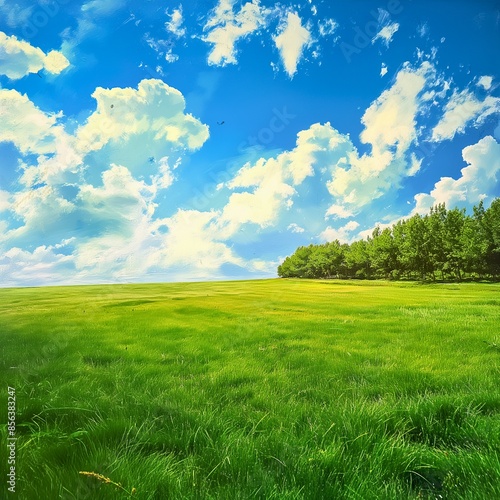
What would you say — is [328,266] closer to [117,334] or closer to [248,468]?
[117,334]

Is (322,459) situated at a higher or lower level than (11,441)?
lower

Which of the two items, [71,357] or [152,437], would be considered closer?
[152,437]

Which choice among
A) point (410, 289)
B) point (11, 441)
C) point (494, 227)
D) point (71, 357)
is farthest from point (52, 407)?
point (410, 289)

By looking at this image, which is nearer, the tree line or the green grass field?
the green grass field

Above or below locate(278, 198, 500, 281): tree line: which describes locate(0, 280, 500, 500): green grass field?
below

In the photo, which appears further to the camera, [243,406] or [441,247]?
[441,247]

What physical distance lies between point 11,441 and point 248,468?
6.14 ft

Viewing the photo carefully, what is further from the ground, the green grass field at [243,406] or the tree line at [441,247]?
the tree line at [441,247]

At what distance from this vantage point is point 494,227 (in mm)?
12414

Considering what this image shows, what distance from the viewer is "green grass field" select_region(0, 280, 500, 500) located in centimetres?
208

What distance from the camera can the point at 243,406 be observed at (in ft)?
11.0

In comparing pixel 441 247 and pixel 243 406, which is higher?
pixel 441 247

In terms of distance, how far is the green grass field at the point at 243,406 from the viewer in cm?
208

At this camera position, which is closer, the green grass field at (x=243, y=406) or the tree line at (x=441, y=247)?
the green grass field at (x=243, y=406)
